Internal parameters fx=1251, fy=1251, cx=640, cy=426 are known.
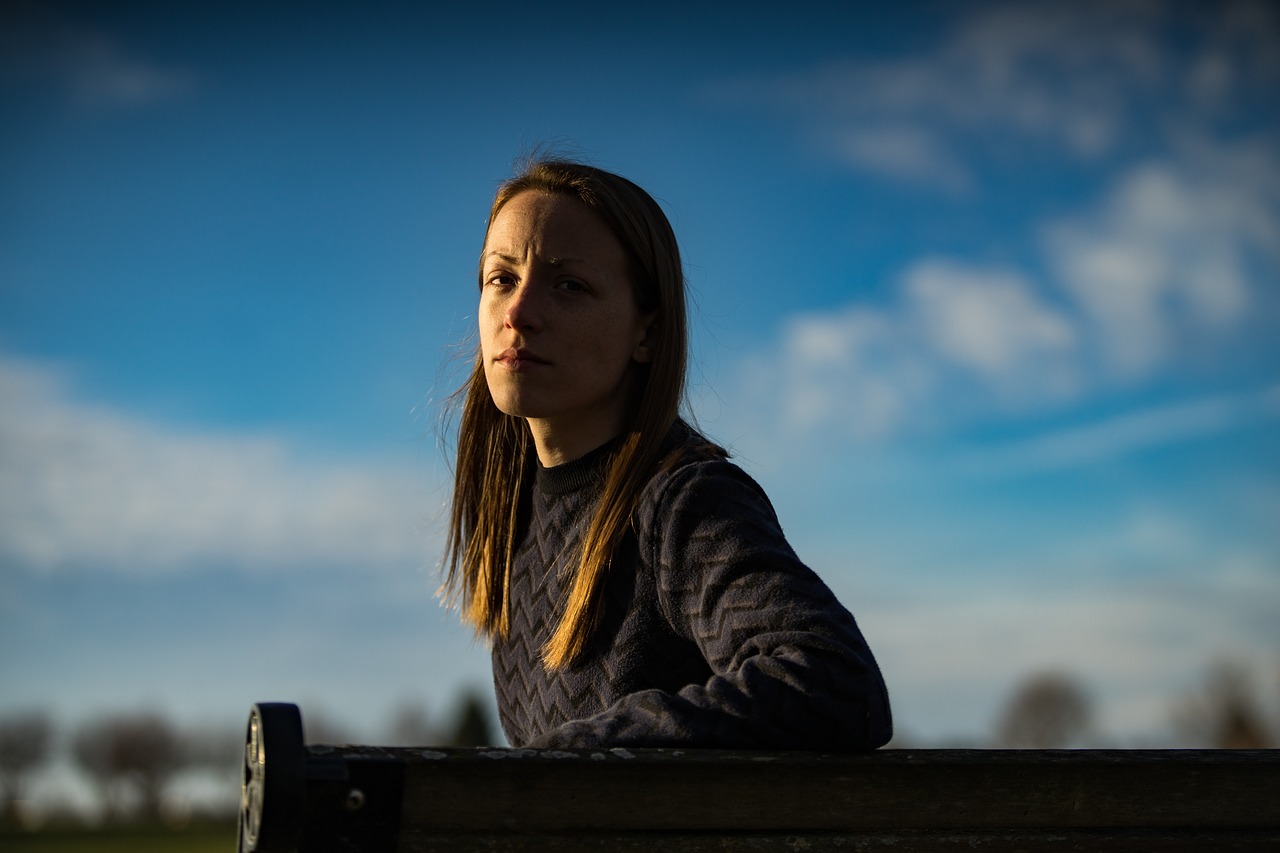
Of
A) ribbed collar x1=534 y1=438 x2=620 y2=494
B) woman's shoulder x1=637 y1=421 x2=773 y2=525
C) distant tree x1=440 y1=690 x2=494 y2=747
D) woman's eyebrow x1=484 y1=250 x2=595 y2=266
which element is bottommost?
woman's shoulder x1=637 y1=421 x2=773 y2=525

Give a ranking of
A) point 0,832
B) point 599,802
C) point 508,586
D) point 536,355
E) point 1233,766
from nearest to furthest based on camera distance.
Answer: point 599,802
point 1233,766
point 536,355
point 508,586
point 0,832

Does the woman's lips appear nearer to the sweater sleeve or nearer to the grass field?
the sweater sleeve

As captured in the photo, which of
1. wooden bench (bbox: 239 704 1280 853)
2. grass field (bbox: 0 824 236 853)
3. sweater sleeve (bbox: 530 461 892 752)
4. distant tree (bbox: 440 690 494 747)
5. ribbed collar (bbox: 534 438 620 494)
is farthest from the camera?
grass field (bbox: 0 824 236 853)

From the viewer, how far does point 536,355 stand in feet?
8.97

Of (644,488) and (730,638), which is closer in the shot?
(730,638)

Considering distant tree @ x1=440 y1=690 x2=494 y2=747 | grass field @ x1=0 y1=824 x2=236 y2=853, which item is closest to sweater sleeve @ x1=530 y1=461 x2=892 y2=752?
distant tree @ x1=440 y1=690 x2=494 y2=747

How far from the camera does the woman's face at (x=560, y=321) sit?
2.74 m

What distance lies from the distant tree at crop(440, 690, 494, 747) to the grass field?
1161 centimetres

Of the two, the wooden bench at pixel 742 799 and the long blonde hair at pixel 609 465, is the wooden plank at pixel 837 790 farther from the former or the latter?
the long blonde hair at pixel 609 465

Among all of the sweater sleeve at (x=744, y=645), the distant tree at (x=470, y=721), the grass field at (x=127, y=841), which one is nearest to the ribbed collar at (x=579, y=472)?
the sweater sleeve at (x=744, y=645)

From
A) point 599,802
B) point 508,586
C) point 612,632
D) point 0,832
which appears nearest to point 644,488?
point 612,632

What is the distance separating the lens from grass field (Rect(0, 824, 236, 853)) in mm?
64062

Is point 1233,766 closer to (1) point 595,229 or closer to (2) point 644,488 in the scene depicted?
(2) point 644,488

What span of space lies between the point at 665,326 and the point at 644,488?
1.80 feet
